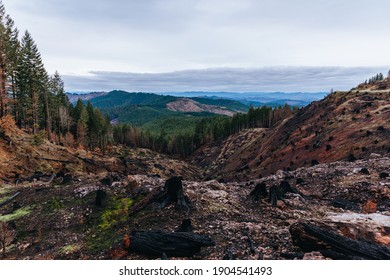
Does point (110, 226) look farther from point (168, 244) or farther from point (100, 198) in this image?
point (168, 244)

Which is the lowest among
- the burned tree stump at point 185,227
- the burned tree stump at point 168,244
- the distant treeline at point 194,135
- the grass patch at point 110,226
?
the distant treeline at point 194,135

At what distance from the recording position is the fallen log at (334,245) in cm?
835

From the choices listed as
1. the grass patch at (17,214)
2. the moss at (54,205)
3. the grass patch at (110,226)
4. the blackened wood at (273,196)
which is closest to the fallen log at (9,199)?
the grass patch at (17,214)

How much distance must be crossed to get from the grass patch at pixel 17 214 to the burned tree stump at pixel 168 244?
11.6 metres

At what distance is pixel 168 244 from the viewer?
32.4 feet

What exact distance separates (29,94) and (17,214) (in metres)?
47.4

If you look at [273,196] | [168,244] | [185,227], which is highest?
[168,244]

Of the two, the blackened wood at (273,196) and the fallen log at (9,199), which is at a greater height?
the blackened wood at (273,196)

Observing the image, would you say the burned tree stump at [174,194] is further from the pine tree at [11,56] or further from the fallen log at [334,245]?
the pine tree at [11,56]

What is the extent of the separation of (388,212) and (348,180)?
Answer: 21.0 ft

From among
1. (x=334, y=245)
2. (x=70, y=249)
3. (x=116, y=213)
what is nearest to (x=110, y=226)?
(x=116, y=213)

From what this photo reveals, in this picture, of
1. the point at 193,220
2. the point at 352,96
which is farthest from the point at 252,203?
the point at 352,96

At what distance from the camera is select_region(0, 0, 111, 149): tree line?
43.4 meters

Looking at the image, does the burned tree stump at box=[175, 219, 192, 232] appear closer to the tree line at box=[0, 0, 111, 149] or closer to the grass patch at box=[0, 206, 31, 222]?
the grass patch at box=[0, 206, 31, 222]
